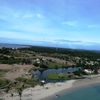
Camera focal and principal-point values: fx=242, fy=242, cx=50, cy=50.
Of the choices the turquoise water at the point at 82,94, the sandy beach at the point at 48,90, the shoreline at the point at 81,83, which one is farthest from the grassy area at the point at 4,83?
the turquoise water at the point at 82,94

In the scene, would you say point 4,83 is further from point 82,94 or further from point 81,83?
point 81,83

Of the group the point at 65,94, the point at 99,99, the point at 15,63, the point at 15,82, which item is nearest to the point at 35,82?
the point at 15,82

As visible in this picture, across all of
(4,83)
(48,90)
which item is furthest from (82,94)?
(4,83)

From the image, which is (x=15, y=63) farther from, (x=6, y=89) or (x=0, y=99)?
(x=0, y=99)

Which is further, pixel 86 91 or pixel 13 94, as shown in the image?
pixel 86 91

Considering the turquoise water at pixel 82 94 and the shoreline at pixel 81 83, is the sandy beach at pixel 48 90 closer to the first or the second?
the shoreline at pixel 81 83

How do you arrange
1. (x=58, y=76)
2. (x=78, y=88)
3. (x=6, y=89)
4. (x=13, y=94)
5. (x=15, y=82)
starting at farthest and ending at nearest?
1. (x=58, y=76)
2. (x=78, y=88)
3. (x=15, y=82)
4. (x=6, y=89)
5. (x=13, y=94)
